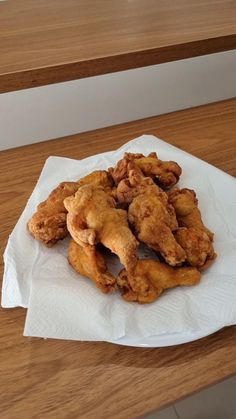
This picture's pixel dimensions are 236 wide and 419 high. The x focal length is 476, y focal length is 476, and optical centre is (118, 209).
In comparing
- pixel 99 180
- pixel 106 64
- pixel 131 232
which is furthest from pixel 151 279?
pixel 106 64

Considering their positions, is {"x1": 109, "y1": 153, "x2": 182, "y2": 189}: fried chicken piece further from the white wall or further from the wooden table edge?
the white wall

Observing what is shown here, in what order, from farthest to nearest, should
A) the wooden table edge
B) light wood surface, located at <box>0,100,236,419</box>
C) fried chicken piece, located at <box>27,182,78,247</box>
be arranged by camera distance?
the wooden table edge < fried chicken piece, located at <box>27,182,78,247</box> < light wood surface, located at <box>0,100,236,419</box>

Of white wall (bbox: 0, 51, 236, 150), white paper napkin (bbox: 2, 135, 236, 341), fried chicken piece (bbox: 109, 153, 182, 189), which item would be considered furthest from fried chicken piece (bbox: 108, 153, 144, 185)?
white wall (bbox: 0, 51, 236, 150)

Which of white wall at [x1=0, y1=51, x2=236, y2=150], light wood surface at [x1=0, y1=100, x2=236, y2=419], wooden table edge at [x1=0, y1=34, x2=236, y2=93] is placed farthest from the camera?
white wall at [x1=0, y1=51, x2=236, y2=150]

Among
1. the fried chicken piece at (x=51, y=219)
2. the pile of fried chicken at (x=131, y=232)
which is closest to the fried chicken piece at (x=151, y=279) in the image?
the pile of fried chicken at (x=131, y=232)

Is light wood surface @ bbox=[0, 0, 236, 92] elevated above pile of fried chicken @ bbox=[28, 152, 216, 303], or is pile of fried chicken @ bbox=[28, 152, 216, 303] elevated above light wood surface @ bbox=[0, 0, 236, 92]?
light wood surface @ bbox=[0, 0, 236, 92]

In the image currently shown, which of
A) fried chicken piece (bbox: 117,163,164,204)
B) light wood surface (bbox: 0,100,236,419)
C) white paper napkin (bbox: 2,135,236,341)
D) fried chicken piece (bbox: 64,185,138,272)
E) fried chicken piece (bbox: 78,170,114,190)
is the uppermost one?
fried chicken piece (bbox: 78,170,114,190)

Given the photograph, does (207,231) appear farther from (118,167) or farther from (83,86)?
(83,86)

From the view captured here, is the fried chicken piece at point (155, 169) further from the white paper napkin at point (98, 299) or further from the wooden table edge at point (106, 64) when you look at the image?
the wooden table edge at point (106, 64)
